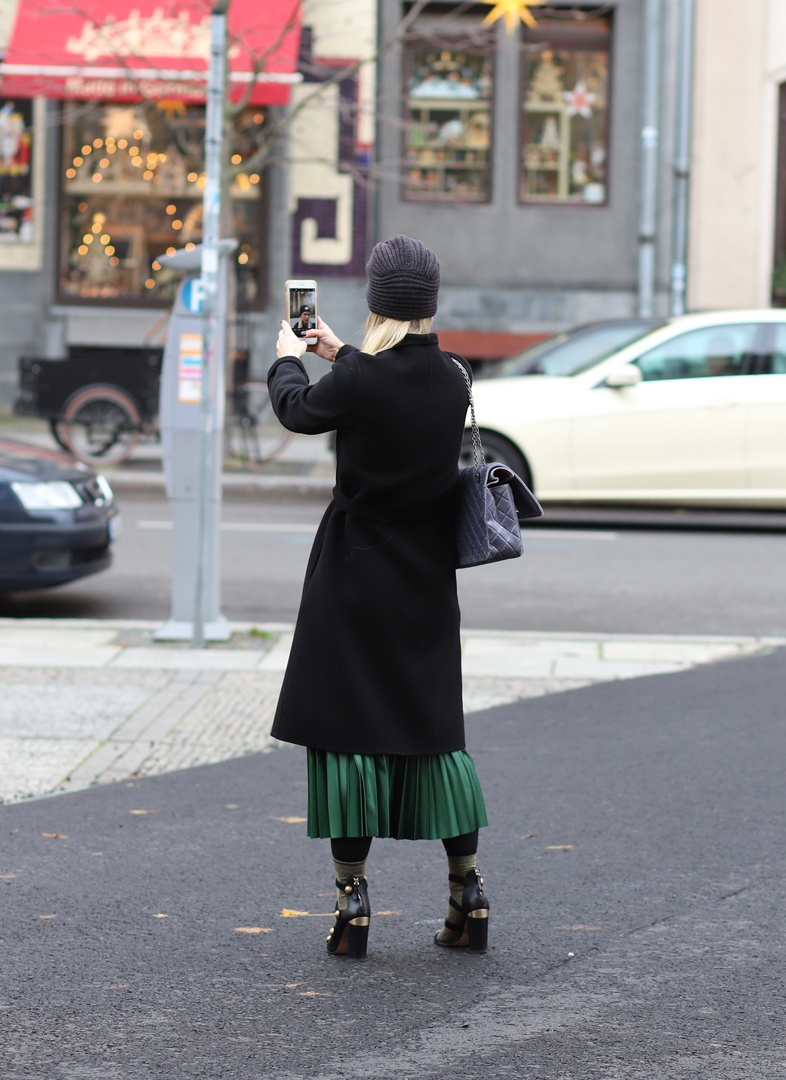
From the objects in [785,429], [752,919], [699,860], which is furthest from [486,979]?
[785,429]

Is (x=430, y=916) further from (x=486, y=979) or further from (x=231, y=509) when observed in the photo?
(x=231, y=509)

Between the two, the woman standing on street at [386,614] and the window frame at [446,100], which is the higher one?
the window frame at [446,100]

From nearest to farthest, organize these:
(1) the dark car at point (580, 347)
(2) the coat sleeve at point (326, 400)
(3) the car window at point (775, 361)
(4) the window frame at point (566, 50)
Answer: (2) the coat sleeve at point (326, 400) < (3) the car window at point (775, 361) < (1) the dark car at point (580, 347) < (4) the window frame at point (566, 50)

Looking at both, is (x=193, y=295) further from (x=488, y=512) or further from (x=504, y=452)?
(x=504, y=452)

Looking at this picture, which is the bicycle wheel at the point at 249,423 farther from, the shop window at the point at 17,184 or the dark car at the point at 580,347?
the shop window at the point at 17,184

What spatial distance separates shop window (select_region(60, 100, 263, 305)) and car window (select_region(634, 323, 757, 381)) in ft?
29.5

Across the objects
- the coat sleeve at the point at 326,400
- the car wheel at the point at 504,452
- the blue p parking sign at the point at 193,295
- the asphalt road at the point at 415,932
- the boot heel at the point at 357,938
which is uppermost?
the blue p parking sign at the point at 193,295

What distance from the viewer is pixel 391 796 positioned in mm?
3951

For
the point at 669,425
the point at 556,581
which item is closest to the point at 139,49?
the point at 669,425

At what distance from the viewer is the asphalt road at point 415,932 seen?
3.38 metres

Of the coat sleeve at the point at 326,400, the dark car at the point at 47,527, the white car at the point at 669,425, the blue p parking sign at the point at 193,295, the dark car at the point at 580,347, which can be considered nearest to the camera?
the coat sleeve at the point at 326,400

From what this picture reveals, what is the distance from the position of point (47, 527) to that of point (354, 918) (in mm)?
5031

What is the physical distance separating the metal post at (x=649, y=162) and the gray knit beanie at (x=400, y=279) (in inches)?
672

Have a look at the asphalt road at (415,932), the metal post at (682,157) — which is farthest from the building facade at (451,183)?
the asphalt road at (415,932)
